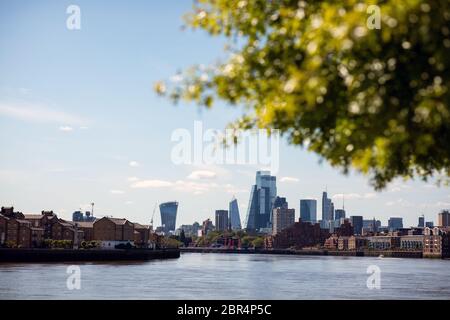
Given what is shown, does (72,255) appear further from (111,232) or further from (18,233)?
(111,232)

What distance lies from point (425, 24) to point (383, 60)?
1049 mm

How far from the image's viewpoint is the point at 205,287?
6506 cm

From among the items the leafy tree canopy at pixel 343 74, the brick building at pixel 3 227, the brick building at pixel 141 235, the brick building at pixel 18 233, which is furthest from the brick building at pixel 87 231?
the leafy tree canopy at pixel 343 74

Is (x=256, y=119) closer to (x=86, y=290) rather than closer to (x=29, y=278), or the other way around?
(x=86, y=290)

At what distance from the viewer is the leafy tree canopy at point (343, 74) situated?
9.75 meters

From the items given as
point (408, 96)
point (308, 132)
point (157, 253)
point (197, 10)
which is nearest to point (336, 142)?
point (308, 132)

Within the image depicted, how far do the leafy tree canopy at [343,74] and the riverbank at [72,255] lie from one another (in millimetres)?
110095

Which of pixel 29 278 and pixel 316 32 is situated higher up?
pixel 316 32

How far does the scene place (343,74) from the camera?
10547 millimetres

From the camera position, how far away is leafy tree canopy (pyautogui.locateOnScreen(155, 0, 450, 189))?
32.0ft

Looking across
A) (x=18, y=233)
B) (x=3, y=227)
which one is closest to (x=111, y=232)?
(x=18, y=233)

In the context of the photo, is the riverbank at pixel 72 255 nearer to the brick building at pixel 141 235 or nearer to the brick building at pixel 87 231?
the brick building at pixel 87 231

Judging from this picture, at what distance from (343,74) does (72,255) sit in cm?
12589

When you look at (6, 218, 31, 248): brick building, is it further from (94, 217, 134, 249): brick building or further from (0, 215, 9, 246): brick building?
(94, 217, 134, 249): brick building
